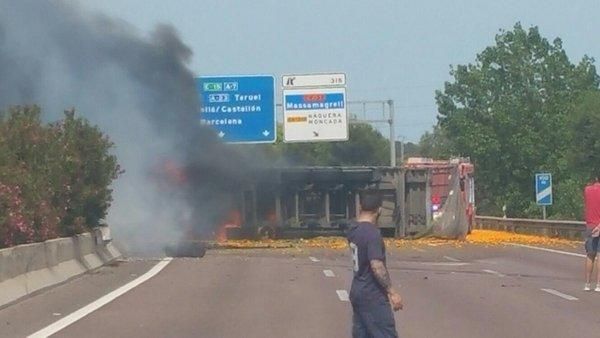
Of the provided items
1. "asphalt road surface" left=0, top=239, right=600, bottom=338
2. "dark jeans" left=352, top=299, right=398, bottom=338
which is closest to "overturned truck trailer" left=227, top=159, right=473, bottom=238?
"asphalt road surface" left=0, top=239, right=600, bottom=338

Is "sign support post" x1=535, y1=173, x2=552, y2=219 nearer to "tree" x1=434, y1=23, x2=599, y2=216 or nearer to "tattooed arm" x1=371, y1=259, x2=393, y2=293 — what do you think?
"tree" x1=434, y1=23, x2=599, y2=216

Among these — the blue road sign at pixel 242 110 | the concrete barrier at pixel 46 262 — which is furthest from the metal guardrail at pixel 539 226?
the concrete barrier at pixel 46 262

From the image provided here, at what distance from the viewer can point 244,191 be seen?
136 feet

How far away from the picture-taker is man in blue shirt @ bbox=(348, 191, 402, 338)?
9.59m

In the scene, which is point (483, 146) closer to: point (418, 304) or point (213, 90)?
point (213, 90)

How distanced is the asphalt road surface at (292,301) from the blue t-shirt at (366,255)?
4.54m

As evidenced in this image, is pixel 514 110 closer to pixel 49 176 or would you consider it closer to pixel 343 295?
pixel 49 176

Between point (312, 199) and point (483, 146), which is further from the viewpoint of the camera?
point (483, 146)

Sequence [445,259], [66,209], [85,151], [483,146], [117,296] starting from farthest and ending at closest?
[483,146]
[445,259]
[85,151]
[66,209]
[117,296]

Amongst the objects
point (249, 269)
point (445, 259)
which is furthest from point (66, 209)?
point (445, 259)

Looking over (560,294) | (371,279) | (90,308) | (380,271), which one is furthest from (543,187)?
(380,271)

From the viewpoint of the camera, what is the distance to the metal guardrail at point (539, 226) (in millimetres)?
42103

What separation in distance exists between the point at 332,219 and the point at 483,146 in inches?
1472

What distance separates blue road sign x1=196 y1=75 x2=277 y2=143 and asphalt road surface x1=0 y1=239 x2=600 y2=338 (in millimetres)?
13696
